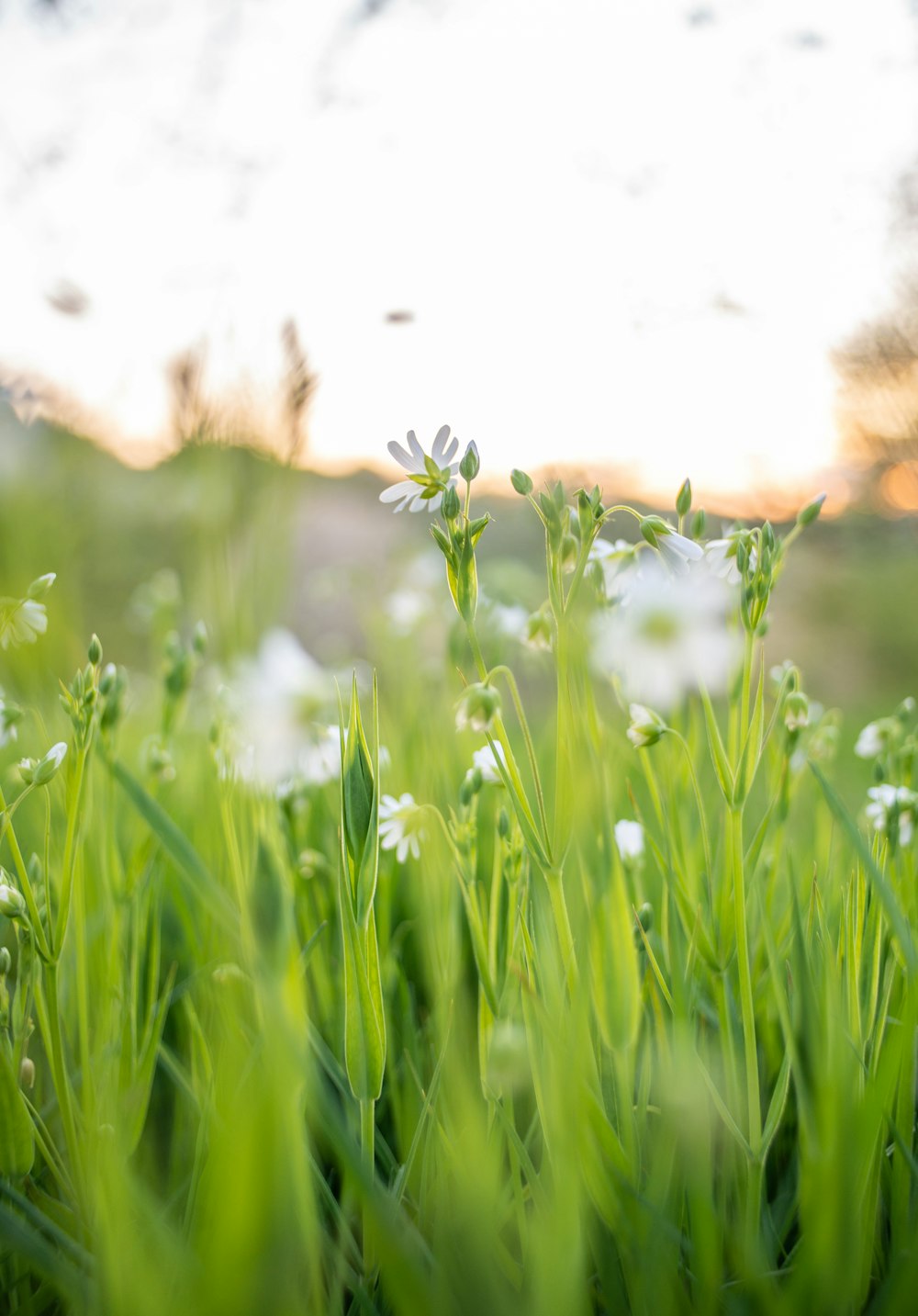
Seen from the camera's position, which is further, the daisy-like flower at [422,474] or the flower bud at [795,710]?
the flower bud at [795,710]

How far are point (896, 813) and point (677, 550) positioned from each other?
0.29 metres

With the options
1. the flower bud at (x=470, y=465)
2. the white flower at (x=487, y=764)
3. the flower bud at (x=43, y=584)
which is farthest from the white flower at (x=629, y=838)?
the flower bud at (x=43, y=584)

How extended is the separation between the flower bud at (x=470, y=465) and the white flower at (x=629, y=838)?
0.35m

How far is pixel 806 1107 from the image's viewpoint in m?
0.49

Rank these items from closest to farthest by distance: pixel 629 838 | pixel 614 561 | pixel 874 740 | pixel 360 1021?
pixel 360 1021 → pixel 614 561 → pixel 629 838 → pixel 874 740

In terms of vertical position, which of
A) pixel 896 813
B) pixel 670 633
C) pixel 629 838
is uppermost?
pixel 670 633

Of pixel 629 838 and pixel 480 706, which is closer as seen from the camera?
pixel 480 706

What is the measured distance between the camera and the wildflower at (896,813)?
63cm

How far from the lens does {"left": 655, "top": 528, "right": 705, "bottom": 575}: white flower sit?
50 centimetres

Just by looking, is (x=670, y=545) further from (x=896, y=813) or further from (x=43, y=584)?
(x=43, y=584)

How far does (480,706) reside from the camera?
0.48 m

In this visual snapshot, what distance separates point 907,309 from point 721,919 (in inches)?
203

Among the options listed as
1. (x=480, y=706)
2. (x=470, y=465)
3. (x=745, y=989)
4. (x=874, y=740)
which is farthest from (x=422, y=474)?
(x=874, y=740)

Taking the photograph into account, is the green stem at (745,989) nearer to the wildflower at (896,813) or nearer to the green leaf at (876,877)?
the green leaf at (876,877)
